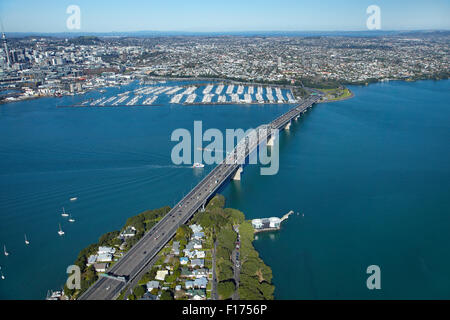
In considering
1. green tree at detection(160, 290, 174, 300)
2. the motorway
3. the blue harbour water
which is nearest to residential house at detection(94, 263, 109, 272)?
the motorway

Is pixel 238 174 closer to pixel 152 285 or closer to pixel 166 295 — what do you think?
pixel 152 285

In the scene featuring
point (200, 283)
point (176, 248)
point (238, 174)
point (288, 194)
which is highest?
point (238, 174)

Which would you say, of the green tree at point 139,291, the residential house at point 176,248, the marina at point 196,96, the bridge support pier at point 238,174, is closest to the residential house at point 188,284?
the green tree at point 139,291

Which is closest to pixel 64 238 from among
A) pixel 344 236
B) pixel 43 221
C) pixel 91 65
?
pixel 43 221

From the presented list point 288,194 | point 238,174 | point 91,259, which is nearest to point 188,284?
point 91,259

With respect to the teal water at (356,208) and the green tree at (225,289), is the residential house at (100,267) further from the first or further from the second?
the teal water at (356,208)
